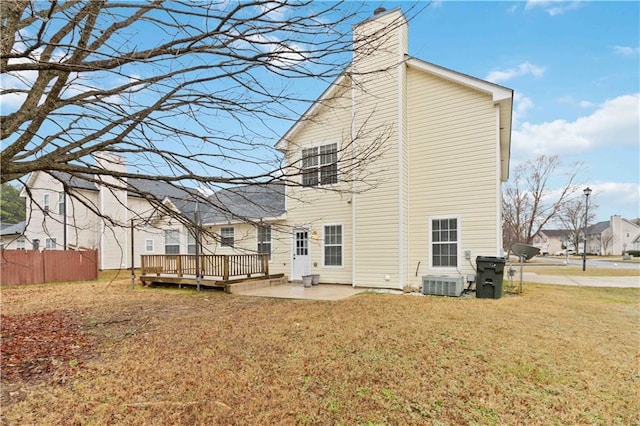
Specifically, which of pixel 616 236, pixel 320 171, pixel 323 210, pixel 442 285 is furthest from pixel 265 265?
pixel 616 236

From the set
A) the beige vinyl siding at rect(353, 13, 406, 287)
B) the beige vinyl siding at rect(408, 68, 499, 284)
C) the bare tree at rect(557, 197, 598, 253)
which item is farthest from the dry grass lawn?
the bare tree at rect(557, 197, 598, 253)

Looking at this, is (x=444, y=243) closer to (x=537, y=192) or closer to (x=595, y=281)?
(x=595, y=281)

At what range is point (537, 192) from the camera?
107ft

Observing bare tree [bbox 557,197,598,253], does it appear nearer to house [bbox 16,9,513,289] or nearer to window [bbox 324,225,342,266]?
A: house [bbox 16,9,513,289]

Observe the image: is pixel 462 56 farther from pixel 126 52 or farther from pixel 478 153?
pixel 126 52

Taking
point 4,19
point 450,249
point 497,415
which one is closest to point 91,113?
point 4,19

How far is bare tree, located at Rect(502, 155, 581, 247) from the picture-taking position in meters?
31.7

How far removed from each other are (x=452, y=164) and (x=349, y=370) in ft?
27.5

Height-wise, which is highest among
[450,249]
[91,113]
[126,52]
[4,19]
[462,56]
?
[462,56]

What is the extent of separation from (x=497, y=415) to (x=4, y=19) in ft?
18.4

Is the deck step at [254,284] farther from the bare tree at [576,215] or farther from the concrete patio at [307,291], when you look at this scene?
the bare tree at [576,215]

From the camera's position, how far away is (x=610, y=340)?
5219 mm

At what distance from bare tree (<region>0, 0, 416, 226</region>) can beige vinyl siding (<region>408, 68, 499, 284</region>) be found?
7.40 m

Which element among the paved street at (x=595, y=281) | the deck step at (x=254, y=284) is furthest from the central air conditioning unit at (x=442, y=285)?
the paved street at (x=595, y=281)
